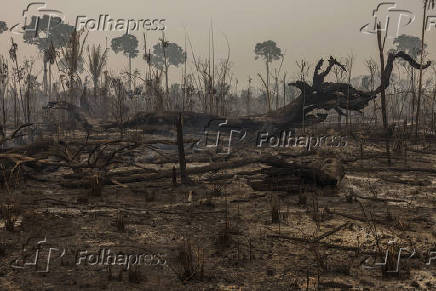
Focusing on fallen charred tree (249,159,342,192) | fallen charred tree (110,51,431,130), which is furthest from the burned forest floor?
fallen charred tree (110,51,431,130)

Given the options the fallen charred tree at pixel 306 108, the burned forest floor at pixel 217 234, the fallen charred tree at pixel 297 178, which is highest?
the fallen charred tree at pixel 306 108

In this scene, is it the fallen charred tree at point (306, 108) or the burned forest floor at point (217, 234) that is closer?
the burned forest floor at point (217, 234)

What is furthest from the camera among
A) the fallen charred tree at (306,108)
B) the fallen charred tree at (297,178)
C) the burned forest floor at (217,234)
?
the fallen charred tree at (306,108)

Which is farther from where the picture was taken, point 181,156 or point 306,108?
point 306,108

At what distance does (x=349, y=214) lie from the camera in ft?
16.7

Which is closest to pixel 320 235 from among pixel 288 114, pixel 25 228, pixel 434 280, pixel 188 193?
pixel 434 280

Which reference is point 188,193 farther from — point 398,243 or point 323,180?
point 398,243

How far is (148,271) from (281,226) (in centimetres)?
194

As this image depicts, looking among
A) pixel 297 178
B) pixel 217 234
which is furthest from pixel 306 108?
pixel 217 234

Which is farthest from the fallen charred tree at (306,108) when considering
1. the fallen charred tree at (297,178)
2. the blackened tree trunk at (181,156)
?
the fallen charred tree at (297,178)

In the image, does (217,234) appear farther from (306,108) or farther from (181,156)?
(306,108)

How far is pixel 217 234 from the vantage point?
429 centimetres

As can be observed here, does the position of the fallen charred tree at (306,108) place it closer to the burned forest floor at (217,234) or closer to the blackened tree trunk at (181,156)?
the blackened tree trunk at (181,156)

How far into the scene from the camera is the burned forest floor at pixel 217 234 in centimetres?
320
